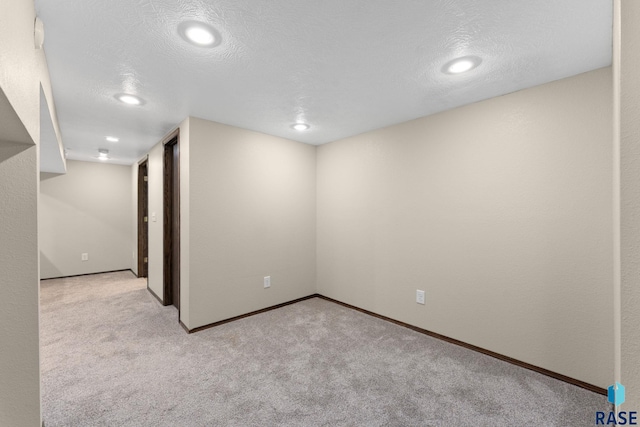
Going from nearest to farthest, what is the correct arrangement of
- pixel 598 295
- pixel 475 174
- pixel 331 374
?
pixel 598 295, pixel 331 374, pixel 475 174

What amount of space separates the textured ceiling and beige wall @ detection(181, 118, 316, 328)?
51cm

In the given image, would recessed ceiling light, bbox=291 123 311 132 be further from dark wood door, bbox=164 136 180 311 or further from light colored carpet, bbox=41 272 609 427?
light colored carpet, bbox=41 272 609 427

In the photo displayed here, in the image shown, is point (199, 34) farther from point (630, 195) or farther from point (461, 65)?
point (630, 195)

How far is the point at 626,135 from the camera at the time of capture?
760 millimetres

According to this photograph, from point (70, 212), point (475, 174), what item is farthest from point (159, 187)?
point (475, 174)

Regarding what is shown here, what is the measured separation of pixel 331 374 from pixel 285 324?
1015mm

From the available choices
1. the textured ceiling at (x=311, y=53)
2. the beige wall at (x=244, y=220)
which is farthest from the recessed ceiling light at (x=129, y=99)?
the beige wall at (x=244, y=220)

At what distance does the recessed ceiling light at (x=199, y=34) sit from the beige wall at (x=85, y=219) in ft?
17.2

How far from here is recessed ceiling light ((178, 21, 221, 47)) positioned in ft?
4.70

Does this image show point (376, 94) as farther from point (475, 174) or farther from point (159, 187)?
point (159, 187)

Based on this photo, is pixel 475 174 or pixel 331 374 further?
pixel 475 174

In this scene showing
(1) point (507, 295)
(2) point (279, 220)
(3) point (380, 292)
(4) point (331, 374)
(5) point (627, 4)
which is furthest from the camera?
(2) point (279, 220)

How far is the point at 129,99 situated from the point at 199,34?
1.32m

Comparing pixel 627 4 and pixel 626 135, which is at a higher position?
pixel 627 4
